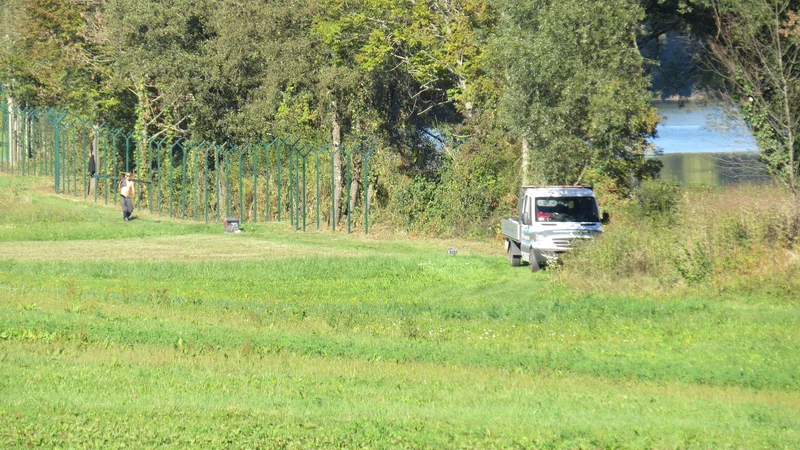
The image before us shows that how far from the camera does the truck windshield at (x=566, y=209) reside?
2703 centimetres

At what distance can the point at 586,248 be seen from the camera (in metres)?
24.0

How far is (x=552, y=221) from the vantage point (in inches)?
1057

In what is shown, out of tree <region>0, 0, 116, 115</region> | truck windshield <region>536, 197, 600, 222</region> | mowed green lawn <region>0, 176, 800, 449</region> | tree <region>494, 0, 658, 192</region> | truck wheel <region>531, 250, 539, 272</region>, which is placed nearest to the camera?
mowed green lawn <region>0, 176, 800, 449</region>

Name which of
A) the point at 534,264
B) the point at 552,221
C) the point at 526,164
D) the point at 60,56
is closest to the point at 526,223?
the point at 552,221

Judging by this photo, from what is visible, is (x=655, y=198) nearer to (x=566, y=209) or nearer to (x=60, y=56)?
(x=566, y=209)

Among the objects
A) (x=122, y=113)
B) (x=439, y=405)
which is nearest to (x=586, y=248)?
(x=439, y=405)

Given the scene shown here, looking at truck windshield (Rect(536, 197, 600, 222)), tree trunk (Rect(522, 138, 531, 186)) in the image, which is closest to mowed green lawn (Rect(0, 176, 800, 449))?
truck windshield (Rect(536, 197, 600, 222))

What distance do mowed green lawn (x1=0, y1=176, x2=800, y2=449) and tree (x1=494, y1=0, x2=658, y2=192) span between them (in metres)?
6.59

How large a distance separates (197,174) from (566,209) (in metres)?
19.6

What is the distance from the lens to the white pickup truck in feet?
86.2

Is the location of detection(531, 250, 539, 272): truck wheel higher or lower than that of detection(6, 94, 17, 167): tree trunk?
lower

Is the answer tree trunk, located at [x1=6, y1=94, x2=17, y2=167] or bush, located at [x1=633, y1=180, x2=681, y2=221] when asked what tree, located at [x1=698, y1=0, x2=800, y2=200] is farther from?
tree trunk, located at [x1=6, y1=94, x2=17, y2=167]

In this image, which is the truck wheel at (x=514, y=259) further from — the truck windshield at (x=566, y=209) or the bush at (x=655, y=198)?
the bush at (x=655, y=198)

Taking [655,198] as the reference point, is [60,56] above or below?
above
